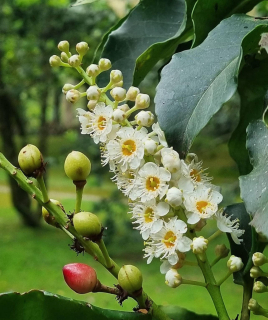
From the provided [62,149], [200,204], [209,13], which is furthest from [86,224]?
[62,149]

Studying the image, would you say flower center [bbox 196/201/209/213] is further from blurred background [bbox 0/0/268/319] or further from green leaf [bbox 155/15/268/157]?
blurred background [bbox 0/0/268/319]

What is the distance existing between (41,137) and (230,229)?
4.36 metres

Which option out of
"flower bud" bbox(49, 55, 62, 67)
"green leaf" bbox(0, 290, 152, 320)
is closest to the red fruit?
"green leaf" bbox(0, 290, 152, 320)

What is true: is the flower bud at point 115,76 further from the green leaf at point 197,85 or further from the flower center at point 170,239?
the flower center at point 170,239

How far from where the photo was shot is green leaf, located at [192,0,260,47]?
0.49 metres

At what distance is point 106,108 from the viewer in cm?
44

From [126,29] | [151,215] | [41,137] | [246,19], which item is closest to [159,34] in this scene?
[126,29]

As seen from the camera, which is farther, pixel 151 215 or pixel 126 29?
pixel 126 29

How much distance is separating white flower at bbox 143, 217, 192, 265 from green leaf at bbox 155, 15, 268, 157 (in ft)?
0.20

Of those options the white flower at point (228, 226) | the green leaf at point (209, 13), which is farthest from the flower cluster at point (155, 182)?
the green leaf at point (209, 13)

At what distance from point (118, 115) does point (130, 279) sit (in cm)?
14

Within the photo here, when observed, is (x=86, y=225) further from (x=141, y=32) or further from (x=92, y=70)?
(x=141, y=32)

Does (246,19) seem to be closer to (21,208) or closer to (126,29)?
(126,29)

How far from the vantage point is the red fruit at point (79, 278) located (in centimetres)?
37
